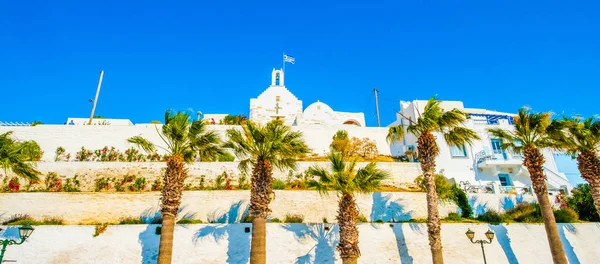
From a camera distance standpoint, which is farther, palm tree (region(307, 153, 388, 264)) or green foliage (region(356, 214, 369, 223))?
green foliage (region(356, 214, 369, 223))

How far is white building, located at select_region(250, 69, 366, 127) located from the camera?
39125 millimetres

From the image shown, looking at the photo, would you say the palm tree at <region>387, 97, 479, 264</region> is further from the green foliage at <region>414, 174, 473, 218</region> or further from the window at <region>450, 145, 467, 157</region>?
the window at <region>450, 145, 467, 157</region>

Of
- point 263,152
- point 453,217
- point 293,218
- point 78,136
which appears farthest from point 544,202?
point 78,136

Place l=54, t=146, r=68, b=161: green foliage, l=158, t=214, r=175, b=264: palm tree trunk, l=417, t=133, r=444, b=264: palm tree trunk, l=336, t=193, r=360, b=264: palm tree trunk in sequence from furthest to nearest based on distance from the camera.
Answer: l=54, t=146, r=68, b=161: green foliage → l=417, t=133, r=444, b=264: palm tree trunk → l=336, t=193, r=360, b=264: palm tree trunk → l=158, t=214, r=175, b=264: palm tree trunk

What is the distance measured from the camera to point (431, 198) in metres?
14.6

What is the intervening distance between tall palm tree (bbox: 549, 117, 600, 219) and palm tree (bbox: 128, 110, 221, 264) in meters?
16.3

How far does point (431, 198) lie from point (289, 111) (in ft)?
90.2

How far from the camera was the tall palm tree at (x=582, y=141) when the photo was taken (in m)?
15.6

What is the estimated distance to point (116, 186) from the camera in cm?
2091

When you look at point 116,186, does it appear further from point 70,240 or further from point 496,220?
point 496,220

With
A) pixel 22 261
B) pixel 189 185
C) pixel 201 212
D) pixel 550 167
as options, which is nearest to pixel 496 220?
pixel 550 167

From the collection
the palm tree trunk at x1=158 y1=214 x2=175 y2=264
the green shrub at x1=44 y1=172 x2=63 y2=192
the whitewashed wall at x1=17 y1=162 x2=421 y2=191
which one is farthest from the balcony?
the green shrub at x1=44 y1=172 x2=63 y2=192

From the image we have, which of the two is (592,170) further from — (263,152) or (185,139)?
(185,139)

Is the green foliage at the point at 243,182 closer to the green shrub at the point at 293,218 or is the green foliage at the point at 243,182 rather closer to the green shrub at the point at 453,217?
the green shrub at the point at 293,218
